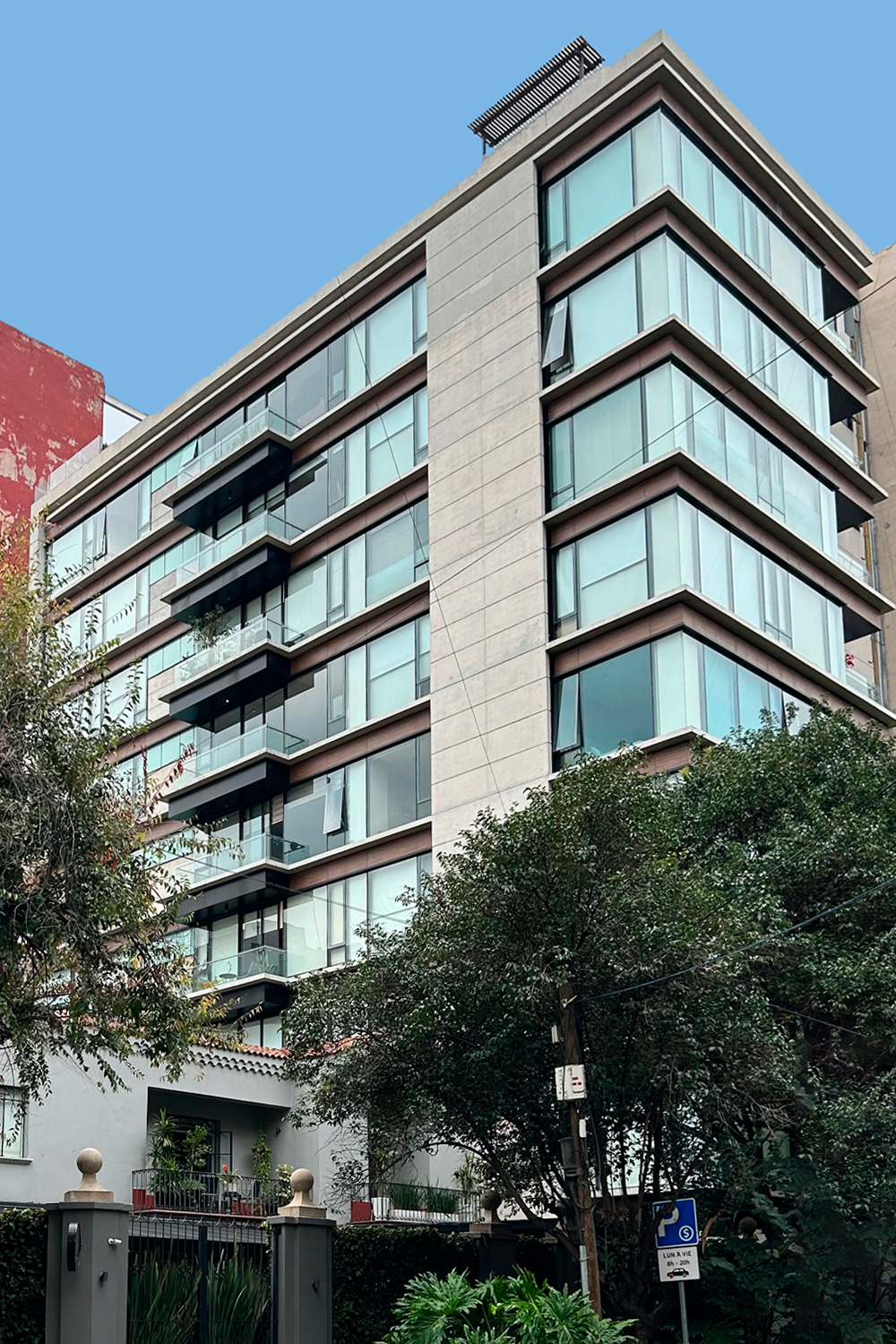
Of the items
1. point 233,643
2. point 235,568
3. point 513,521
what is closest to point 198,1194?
point 513,521

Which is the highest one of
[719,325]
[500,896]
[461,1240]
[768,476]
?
[719,325]

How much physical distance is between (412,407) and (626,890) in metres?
24.2

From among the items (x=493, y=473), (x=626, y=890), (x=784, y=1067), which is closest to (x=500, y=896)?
(x=626, y=890)

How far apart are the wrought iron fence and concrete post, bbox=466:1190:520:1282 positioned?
5.51m

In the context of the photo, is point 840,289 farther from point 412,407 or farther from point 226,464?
point 226,464

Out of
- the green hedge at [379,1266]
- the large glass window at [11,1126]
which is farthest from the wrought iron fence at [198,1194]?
the green hedge at [379,1266]

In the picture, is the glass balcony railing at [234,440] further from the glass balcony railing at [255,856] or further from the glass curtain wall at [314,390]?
the glass balcony railing at [255,856]

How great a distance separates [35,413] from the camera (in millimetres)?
61125

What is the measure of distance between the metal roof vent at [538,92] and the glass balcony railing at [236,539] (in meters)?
11.9

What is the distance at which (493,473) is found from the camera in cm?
3872

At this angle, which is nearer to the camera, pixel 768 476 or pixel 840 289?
pixel 768 476

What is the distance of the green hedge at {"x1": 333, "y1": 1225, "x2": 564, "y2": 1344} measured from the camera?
21.6 metres

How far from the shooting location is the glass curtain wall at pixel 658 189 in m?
37.1

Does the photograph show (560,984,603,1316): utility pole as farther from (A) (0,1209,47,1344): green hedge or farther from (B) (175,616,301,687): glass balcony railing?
(B) (175,616,301,687): glass balcony railing
